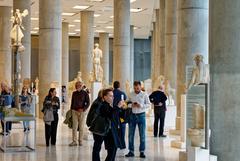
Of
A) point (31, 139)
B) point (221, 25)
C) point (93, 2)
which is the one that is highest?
point (93, 2)

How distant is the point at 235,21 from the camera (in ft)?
35.5

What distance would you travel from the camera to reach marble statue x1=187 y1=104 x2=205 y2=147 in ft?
35.7

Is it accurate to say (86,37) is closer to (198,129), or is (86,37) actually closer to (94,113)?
(198,129)

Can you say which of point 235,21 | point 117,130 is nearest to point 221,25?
point 235,21

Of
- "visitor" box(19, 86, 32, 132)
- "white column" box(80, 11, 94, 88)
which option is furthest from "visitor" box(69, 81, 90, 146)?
"white column" box(80, 11, 94, 88)

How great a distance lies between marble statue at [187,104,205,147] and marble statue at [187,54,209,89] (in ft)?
1.97

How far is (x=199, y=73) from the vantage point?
11523mm

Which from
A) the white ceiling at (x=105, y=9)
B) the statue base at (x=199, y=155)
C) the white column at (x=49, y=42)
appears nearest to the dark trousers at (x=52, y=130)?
the statue base at (x=199, y=155)

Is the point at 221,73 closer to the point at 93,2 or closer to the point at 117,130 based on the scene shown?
the point at 117,130

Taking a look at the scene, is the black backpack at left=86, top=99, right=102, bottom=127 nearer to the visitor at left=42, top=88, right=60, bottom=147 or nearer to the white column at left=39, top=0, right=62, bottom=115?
the visitor at left=42, top=88, right=60, bottom=147

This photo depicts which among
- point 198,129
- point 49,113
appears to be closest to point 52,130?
point 49,113

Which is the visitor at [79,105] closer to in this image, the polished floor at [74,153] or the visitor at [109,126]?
the polished floor at [74,153]

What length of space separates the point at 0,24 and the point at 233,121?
1167 inches

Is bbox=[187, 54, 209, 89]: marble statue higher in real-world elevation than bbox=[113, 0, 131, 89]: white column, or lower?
lower
